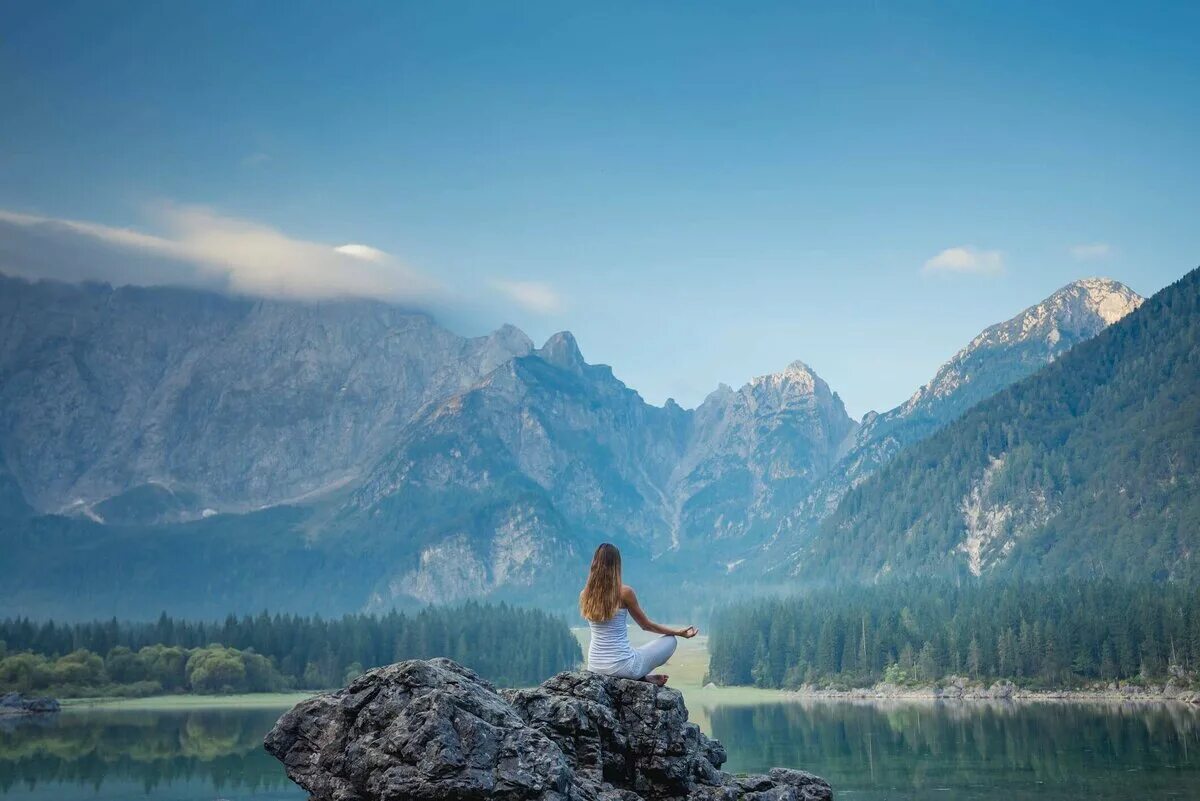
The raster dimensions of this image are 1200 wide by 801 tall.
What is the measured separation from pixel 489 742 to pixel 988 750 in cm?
8636

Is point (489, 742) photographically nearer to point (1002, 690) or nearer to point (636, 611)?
point (636, 611)

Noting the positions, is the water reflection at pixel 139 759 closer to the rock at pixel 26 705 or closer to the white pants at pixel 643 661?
the rock at pixel 26 705

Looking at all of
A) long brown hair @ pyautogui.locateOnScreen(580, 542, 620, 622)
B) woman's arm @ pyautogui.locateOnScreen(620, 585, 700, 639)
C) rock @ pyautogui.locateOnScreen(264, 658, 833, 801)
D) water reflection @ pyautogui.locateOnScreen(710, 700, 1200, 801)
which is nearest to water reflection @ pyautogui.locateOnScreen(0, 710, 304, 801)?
water reflection @ pyautogui.locateOnScreen(710, 700, 1200, 801)

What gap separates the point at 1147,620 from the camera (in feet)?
598

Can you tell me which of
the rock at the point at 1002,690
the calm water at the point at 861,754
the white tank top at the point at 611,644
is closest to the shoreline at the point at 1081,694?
the rock at the point at 1002,690

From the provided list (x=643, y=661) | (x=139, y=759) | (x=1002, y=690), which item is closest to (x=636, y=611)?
(x=643, y=661)

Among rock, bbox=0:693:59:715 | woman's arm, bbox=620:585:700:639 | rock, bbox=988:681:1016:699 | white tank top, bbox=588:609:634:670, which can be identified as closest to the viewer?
woman's arm, bbox=620:585:700:639

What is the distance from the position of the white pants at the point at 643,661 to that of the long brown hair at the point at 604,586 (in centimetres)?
153

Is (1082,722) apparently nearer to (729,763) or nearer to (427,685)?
(729,763)

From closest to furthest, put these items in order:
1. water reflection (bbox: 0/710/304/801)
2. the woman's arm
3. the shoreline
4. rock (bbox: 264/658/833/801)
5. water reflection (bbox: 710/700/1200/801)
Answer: rock (bbox: 264/658/833/801), the woman's arm, water reflection (bbox: 710/700/1200/801), water reflection (bbox: 0/710/304/801), the shoreline

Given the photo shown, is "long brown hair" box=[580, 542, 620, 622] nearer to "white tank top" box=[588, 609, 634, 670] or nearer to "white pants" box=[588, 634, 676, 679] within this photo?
"white tank top" box=[588, 609, 634, 670]

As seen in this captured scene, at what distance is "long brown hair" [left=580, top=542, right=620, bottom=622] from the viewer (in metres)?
30.6

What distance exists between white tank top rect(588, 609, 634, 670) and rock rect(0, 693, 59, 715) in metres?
171

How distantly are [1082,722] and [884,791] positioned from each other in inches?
2378
